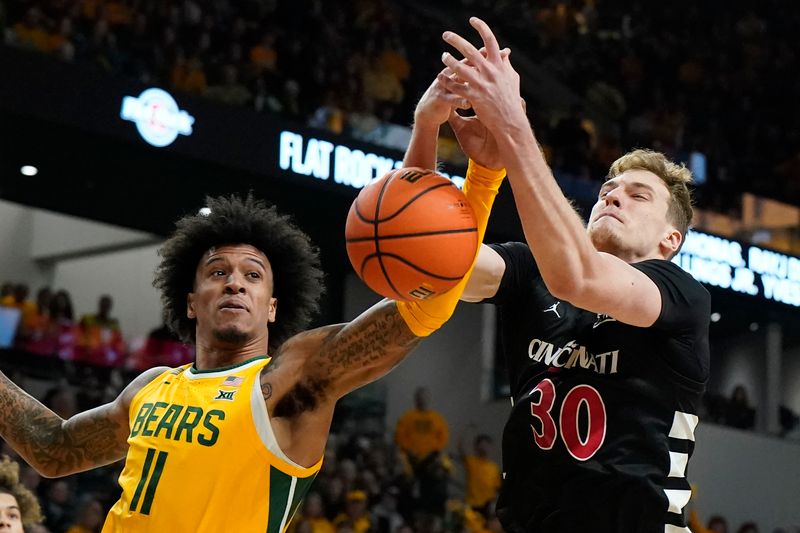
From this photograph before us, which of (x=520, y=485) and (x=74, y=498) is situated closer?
(x=520, y=485)

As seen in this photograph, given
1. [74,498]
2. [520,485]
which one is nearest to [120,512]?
[520,485]

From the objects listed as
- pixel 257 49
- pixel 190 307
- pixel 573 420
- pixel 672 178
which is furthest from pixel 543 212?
pixel 257 49

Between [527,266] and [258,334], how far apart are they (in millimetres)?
964

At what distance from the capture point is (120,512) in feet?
13.0

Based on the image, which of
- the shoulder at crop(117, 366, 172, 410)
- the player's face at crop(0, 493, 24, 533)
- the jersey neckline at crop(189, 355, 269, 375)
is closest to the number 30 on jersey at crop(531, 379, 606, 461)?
the jersey neckline at crop(189, 355, 269, 375)

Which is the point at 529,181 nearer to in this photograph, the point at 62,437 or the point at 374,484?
the point at 62,437

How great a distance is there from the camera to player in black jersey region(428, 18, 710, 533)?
3.27m

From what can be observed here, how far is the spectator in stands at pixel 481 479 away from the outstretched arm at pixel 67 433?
8563mm

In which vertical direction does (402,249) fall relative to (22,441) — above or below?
above

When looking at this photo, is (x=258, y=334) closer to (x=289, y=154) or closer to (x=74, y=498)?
(x=74, y=498)

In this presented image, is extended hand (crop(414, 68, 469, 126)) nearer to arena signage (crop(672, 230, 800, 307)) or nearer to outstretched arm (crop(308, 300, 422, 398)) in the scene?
outstretched arm (crop(308, 300, 422, 398))

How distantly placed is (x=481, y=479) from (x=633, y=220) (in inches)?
373

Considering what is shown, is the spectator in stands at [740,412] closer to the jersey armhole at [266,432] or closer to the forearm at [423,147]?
the jersey armhole at [266,432]

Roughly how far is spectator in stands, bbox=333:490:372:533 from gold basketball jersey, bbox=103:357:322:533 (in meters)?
7.19
